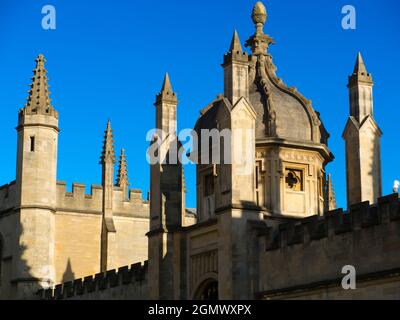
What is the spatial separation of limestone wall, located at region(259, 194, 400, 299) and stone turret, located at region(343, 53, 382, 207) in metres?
2.49

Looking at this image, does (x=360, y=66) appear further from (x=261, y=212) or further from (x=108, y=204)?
(x=108, y=204)

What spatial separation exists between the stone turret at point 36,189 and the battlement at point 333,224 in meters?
14.5

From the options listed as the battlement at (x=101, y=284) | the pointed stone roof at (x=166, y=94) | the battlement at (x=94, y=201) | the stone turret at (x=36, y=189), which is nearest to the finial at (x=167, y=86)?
the pointed stone roof at (x=166, y=94)

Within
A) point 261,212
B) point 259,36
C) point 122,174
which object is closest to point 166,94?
point 259,36

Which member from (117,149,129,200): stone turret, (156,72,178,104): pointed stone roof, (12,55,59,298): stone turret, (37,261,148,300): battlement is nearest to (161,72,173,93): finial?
(156,72,178,104): pointed stone roof

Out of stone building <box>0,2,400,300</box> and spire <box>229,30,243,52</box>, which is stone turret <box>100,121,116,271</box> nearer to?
stone building <box>0,2,400,300</box>

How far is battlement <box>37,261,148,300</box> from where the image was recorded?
32234mm

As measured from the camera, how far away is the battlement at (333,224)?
21922 mm

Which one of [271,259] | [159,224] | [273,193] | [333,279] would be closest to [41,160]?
[159,224]

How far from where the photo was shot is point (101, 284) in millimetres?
34531

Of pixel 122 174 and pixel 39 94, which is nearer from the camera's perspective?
pixel 39 94

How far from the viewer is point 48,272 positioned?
37812mm

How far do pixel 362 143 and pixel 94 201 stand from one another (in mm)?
19787
